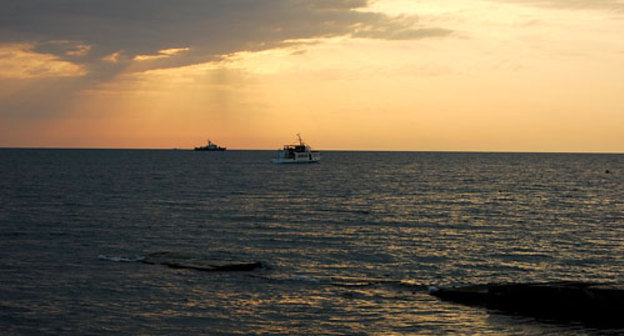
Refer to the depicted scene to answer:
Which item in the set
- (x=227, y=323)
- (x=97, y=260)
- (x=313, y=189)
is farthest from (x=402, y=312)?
(x=313, y=189)

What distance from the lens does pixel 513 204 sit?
72312mm

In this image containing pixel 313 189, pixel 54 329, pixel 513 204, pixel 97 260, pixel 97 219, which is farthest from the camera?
pixel 313 189

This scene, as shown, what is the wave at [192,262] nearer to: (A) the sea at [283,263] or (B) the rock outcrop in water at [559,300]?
(A) the sea at [283,263]

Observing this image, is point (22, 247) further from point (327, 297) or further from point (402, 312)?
point (402, 312)

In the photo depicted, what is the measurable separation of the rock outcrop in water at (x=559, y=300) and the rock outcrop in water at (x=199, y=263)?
11667mm

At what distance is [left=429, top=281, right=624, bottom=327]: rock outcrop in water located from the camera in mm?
21750

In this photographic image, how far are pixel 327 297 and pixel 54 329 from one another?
1107 cm

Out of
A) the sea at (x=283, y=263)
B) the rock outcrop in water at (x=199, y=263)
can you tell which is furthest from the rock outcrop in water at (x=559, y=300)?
the rock outcrop in water at (x=199, y=263)

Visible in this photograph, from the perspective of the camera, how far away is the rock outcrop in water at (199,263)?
99.6ft

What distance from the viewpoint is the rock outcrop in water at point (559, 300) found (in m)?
21.8

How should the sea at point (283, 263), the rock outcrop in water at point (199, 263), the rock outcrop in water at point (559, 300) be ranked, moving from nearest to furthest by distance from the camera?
the rock outcrop in water at point (559, 300)
the sea at point (283, 263)
the rock outcrop in water at point (199, 263)

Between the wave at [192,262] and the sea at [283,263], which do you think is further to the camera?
the wave at [192,262]

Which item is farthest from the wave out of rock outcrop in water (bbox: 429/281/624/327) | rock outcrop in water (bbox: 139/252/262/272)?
rock outcrop in water (bbox: 429/281/624/327)

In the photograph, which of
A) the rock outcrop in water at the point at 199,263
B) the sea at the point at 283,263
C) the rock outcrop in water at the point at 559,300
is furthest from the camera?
the rock outcrop in water at the point at 199,263
